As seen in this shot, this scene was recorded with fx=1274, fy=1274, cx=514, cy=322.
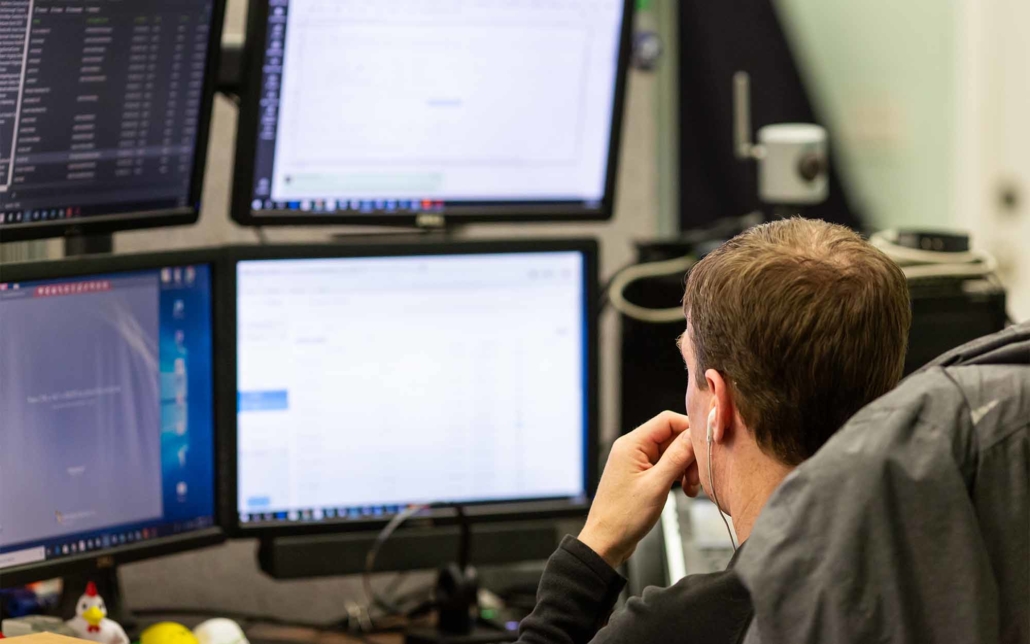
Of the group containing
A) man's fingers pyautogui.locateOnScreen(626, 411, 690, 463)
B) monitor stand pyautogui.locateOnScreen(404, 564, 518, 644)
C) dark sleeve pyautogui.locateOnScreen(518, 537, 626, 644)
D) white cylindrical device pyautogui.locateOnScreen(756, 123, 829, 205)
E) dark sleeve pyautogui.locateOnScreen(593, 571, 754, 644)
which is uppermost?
white cylindrical device pyautogui.locateOnScreen(756, 123, 829, 205)

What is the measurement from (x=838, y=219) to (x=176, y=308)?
6.15 feet

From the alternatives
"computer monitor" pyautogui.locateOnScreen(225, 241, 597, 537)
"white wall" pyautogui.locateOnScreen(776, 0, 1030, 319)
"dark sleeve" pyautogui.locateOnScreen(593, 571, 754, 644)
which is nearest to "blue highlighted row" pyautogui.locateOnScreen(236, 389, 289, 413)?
"computer monitor" pyautogui.locateOnScreen(225, 241, 597, 537)

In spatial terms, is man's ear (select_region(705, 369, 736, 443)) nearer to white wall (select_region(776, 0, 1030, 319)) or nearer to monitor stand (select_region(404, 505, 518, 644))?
monitor stand (select_region(404, 505, 518, 644))

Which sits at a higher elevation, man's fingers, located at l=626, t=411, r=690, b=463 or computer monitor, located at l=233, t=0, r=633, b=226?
computer monitor, located at l=233, t=0, r=633, b=226

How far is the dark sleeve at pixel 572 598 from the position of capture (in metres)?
0.96

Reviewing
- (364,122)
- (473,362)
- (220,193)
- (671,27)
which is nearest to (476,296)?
(473,362)

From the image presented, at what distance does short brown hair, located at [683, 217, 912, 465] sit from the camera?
81 cm

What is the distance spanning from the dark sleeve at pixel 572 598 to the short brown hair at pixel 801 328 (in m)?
0.19

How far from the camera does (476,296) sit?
135cm

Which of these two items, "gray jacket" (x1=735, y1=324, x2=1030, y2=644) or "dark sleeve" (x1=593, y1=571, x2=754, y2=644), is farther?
"dark sleeve" (x1=593, y1=571, x2=754, y2=644)

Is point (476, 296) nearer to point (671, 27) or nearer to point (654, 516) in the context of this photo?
point (654, 516)

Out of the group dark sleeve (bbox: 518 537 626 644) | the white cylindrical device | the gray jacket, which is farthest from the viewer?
the white cylindrical device

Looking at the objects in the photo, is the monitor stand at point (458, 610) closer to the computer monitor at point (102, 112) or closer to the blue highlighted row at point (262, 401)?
the blue highlighted row at point (262, 401)

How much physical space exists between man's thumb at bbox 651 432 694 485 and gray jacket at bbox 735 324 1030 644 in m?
0.34
